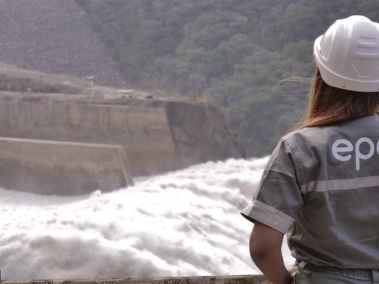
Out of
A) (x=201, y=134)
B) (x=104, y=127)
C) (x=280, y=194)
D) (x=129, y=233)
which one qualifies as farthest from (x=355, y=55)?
(x=201, y=134)

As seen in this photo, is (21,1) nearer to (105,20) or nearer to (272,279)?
(105,20)

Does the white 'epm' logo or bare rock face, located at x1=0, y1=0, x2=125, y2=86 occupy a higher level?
the white 'epm' logo

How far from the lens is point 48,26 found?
7531mm

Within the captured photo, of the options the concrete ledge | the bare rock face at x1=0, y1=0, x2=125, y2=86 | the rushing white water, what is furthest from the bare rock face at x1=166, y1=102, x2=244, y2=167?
the concrete ledge

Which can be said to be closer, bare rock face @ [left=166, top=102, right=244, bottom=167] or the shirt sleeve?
the shirt sleeve

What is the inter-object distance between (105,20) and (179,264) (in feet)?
13.2

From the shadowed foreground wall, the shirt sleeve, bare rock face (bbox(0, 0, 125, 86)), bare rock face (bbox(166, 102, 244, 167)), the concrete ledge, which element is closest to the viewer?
the shirt sleeve

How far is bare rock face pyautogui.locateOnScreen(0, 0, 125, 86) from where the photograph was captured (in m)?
7.26

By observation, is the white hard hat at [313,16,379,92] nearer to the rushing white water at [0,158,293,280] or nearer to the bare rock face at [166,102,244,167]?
the rushing white water at [0,158,293,280]

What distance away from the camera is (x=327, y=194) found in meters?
0.97

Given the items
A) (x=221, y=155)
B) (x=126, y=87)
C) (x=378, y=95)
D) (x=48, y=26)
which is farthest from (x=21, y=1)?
(x=378, y=95)

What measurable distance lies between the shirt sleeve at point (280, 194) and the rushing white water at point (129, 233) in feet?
15.0

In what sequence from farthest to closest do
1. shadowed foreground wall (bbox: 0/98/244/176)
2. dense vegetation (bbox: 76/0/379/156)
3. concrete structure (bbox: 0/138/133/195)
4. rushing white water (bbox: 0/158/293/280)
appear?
dense vegetation (bbox: 76/0/379/156) < shadowed foreground wall (bbox: 0/98/244/176) < concrete structure (bbox: 0/138/133/195) < rushing white water (bbox: 0/158/293/280)

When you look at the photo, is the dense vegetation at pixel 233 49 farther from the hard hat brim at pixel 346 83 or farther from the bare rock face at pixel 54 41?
the hard hat brim at pixel 346 83
